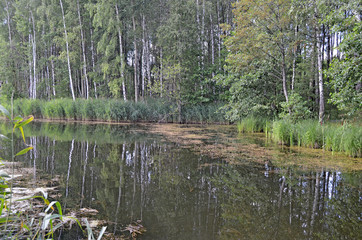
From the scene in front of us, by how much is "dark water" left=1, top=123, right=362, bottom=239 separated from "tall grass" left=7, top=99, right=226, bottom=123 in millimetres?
9802

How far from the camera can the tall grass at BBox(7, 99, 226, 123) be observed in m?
16.0

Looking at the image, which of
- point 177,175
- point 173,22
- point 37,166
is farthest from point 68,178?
point 173,22

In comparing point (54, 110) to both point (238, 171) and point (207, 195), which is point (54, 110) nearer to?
point (238, 171)

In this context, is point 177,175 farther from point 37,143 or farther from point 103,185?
point 37,143

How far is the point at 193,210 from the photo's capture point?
317 cm

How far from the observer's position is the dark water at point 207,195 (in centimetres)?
274

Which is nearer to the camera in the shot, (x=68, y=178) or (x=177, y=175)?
(x=68, y=178)

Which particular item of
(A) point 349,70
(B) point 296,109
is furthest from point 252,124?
(A) point 349,70

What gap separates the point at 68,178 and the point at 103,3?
15178 mm

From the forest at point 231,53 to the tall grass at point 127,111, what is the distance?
1.41 feet

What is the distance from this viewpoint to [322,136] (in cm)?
722

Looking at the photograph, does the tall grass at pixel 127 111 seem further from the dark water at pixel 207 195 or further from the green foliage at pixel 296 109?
the dark water at pixel 207 195

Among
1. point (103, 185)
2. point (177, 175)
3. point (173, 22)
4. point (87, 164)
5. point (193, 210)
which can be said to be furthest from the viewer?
point (173, 22)

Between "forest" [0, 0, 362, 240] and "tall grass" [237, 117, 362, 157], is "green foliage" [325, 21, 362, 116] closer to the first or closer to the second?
"forest" [0, 0, 362, 240]
